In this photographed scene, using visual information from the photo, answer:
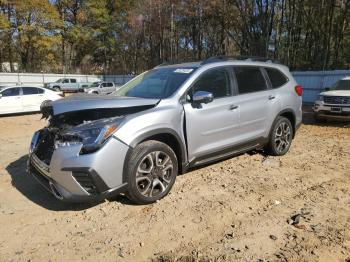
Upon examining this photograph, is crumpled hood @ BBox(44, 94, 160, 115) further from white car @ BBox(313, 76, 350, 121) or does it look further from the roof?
white car @ BBox(313, 76, 350, 121)

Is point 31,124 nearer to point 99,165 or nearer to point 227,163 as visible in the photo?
point 227,163

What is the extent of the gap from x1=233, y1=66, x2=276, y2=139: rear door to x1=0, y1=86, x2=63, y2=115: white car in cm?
1096

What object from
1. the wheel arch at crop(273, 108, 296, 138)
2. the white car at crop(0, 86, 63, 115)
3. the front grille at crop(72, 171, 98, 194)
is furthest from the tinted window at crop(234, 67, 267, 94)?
the white car at crop(0, 86, 63, 115)

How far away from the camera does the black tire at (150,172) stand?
163 inches

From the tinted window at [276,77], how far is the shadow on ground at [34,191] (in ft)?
12.7

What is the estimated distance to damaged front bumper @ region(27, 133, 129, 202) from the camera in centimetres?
384

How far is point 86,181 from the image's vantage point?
389cm

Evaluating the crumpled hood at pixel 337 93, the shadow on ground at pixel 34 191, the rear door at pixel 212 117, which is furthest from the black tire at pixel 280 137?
the crumpled hood at pixel 337 93

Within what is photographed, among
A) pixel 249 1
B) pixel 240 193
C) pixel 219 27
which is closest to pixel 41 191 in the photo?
pixel 240 193

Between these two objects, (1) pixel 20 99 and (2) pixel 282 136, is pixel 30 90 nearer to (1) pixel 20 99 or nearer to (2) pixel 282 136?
(1) pixel 20 99

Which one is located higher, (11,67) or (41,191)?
(11,67)

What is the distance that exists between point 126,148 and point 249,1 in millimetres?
26833

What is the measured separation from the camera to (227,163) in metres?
6.09

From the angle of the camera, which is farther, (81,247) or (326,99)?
(326,99)
